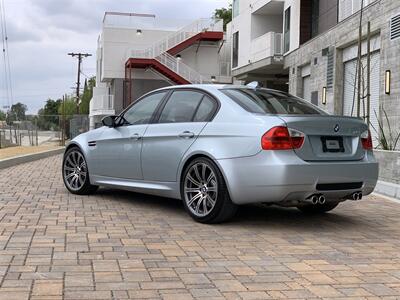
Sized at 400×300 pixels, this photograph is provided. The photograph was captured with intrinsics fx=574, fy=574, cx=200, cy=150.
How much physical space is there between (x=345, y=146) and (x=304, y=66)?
17.6 metres

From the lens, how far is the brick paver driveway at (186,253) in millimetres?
4129

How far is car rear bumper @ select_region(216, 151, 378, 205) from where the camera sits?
19.0ft

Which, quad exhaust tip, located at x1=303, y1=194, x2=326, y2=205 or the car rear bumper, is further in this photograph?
quad exhaust tip, located at x1=303, y1=194, x2=326, y2=205

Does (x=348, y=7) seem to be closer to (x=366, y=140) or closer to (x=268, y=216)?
(x=366, y=140)

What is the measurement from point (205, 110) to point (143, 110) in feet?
4.31

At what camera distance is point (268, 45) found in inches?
1050

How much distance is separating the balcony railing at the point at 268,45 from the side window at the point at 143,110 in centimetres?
1900

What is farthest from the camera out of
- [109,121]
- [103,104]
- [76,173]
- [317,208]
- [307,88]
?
[103,104]

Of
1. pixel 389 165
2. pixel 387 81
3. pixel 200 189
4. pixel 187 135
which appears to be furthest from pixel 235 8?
pixel 200 189

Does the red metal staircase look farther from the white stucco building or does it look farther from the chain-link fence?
the chain-link fence

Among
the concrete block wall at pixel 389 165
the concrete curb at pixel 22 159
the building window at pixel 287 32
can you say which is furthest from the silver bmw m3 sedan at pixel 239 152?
the building window at pixel 287 32

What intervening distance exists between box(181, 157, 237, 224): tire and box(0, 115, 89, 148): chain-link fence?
1993cm

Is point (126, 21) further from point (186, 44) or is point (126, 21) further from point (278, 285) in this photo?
point (278, 285)

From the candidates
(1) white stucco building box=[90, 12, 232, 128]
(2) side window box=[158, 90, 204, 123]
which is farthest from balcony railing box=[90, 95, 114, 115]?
(2) side window box=[158, 90, 204, 123]
